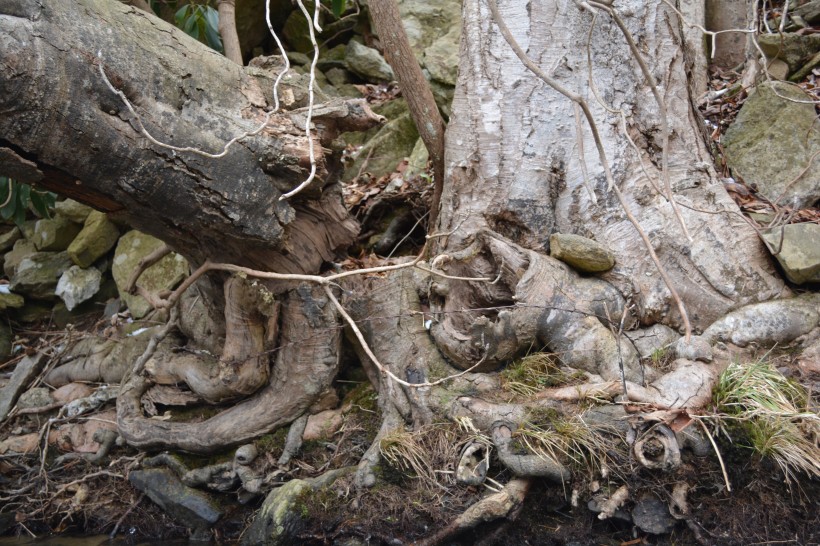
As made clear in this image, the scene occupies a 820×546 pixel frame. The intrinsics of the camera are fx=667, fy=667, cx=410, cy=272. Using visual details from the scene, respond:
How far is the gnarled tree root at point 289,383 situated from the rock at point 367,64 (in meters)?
3.60

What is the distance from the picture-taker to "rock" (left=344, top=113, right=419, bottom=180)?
17.0ft

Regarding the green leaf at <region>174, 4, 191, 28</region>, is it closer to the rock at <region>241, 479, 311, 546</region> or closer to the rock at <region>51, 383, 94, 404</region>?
the rock at <region>51, 383, 94, 404</region>

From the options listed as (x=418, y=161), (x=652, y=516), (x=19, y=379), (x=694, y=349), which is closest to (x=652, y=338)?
(x=694, y=349)

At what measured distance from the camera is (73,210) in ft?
18.1

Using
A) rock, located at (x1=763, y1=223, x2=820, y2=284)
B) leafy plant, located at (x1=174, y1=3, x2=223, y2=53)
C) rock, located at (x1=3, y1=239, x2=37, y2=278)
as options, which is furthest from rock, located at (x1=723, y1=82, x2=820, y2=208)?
rock, located at (x1=3, y1=239, x2=37, y2=278)

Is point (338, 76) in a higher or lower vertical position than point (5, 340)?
higher

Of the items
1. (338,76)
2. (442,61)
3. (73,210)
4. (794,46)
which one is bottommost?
(73,210)

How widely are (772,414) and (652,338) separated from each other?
72cm

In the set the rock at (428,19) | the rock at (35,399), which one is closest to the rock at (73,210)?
the rock at (35,399)

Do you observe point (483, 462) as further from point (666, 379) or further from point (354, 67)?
point (354, 67)

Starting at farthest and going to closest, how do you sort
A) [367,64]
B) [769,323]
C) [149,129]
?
[367,64] → [769,323] → [149,129]

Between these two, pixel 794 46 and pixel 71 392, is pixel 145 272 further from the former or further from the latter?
pixel 794 46

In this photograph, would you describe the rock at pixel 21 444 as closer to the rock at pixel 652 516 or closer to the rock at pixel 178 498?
the rock at pixel 178 498

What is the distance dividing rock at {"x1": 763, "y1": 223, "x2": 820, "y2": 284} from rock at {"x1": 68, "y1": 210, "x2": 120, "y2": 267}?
4695 millimetres
